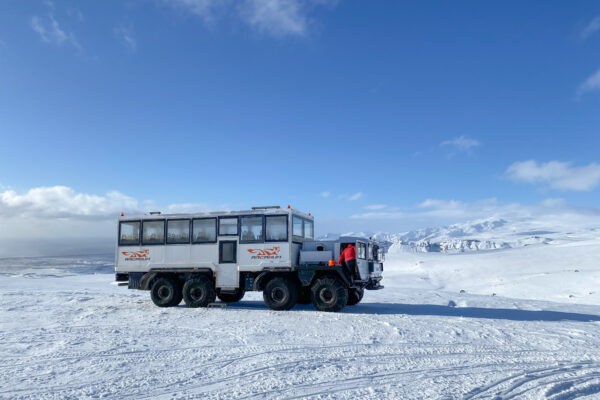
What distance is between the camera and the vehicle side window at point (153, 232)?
14.4 m

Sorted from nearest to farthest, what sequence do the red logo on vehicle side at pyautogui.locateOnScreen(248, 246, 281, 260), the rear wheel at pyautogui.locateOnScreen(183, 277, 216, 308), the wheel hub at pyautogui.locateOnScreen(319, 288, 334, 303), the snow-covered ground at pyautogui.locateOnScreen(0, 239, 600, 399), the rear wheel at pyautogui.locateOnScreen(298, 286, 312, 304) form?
1. the snow-covered ground at pyautogui.locateOnScreen(0, 239, 600, 399)
2. the wheel hub at pyautogui.locateOnScreen(319, 288, 334, 303)
3. the red logo on vehicle side at pyautogui.locateOnScreen(248, 246, 281, 260)
4. the rear wheel at pyautogui.locateOnScreen(298, 286, 312, 304)
5. the rear wheel at pyautogui.locateOnScreen(183, 277, 216, 308)

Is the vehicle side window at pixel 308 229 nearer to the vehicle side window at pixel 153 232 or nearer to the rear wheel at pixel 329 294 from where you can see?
the rear wheel at pixel 329 294

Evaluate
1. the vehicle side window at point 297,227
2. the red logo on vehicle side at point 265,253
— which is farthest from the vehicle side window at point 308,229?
the red logo on vehicle side at point 265,253

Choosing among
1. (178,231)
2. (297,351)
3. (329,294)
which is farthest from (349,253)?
(178,231)

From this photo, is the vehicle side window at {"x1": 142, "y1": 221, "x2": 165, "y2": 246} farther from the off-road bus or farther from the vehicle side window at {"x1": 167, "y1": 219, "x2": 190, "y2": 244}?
the vehicle side window at {"x1": 167, "y1": 219, "x2": 190, "y2": 244}

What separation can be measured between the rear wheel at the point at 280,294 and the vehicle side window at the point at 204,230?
2.52 meters

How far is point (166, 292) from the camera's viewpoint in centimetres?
1431

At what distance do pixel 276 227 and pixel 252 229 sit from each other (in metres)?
0.84

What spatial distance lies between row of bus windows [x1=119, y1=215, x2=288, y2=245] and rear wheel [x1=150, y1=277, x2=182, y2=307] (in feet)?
4.52

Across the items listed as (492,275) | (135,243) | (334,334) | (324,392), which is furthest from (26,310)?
(492,275)

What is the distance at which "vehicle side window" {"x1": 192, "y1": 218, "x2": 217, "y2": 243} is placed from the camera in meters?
13.9

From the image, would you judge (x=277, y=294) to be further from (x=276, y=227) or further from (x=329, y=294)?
(x=276, y=227)

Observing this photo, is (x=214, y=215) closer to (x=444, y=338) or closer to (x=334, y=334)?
(x=334, y=334)

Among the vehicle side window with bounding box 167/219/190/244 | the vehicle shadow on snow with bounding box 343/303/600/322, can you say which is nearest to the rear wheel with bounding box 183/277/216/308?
the vehicle side window with bounding box 167/219/190/244
